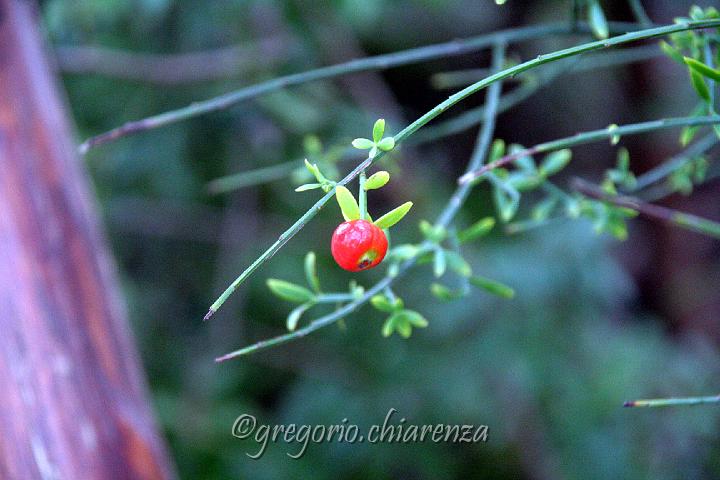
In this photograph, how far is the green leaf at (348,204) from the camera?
40 centimetres

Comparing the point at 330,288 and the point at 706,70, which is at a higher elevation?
the point at 706,70

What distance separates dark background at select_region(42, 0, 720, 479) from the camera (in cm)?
173

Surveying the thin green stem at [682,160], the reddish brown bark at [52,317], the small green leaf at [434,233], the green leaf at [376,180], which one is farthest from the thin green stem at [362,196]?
the reddish brown bark at [52,317]

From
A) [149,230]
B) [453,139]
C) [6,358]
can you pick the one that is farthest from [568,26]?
[453,139]

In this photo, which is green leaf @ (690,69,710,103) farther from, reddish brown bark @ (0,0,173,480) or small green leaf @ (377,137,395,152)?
reddish brown bark @ (0,0,173,480)

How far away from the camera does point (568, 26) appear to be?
0.72m

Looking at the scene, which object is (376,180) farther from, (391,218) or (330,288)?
(330,288)

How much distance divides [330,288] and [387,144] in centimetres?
149

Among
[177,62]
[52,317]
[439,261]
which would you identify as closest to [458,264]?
[439,261]

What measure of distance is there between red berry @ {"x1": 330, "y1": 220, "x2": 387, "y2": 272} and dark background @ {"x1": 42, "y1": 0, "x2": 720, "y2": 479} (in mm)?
1160

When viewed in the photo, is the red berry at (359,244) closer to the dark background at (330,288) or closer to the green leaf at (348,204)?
the green leaf at (348,204)

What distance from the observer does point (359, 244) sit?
0.41 metres

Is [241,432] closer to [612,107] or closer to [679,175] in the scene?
[679,175]

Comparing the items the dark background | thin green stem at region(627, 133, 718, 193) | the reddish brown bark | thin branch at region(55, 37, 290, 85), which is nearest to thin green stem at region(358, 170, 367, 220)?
thin green stem at region(627, 133, 718, 193)
